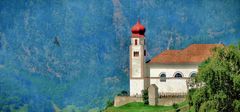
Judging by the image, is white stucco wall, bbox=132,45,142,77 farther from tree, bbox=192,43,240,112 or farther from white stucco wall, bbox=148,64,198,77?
tree, bbox=192,43,240,112

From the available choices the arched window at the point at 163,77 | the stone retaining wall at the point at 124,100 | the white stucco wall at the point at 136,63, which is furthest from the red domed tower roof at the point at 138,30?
the stone retaining wall at the point at 124,100

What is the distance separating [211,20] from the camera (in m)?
77.7

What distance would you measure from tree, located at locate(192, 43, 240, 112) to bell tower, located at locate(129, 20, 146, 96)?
46.1ft

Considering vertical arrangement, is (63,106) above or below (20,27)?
below

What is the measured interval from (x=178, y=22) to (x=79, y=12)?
8933 millimetres

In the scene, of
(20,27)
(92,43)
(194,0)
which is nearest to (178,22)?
(194,0)

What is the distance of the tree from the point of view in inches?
1896

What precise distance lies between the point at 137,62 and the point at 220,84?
15.7m

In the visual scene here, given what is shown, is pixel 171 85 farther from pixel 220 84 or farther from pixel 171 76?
pixel 220 84

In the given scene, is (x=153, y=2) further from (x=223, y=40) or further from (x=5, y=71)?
(x=5, y=71)

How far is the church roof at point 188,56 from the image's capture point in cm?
6250

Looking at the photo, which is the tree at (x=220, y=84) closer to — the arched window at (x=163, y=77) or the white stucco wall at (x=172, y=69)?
the white stucco wall at (x=172, y=69)

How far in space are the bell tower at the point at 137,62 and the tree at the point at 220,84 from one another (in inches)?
553

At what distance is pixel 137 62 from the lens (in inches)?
2516
